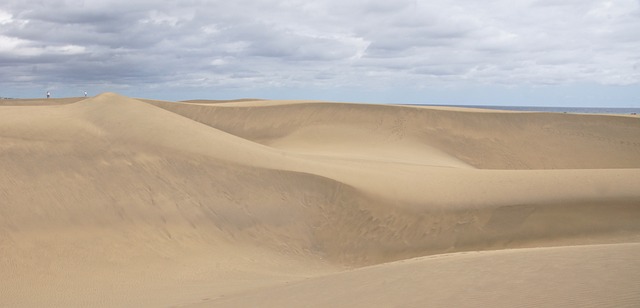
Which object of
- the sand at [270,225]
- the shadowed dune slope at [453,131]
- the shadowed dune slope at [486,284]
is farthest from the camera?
the shadowed dune slope at [453,131]

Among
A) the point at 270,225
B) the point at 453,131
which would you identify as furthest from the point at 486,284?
the point at 453,131

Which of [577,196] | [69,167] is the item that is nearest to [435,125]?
[577,196]

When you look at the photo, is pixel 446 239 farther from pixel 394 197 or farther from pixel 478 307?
pixel 478 307

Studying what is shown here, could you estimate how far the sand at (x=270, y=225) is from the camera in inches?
267

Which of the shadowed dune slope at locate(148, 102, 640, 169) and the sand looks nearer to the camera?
the sand

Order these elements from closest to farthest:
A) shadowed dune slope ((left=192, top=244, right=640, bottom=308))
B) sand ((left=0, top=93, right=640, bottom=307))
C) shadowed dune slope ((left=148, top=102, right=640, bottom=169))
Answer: shadowed dune slope ((left=192, top=244, right=640, bottom=308)), sand ((left=0, top=93, right=640, bottom=307)), shadowed dune slope ((left=148, top=102, right=640, bottom=169))

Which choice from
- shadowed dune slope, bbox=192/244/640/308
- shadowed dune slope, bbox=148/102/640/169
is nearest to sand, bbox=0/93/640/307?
shadowed dune slope, bbox=192/244/640/308

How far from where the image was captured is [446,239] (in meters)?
12.6

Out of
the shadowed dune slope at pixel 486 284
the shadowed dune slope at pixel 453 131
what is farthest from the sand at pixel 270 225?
the shadowed dune slope at pixel 453 131

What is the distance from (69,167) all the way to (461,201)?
28.3 ft

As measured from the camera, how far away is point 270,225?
12.7 m

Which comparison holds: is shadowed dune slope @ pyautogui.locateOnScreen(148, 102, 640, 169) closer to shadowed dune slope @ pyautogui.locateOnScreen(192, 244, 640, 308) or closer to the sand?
the sand

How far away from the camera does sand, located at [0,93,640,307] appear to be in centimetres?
677

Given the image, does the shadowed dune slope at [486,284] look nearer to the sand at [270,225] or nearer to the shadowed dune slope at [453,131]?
the sand at [270,225]
